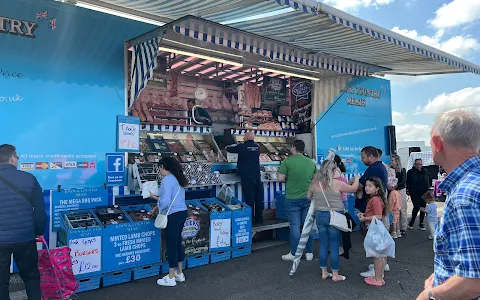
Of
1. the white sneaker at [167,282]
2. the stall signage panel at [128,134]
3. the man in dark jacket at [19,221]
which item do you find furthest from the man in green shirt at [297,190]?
the man in dark jacket at [19,221]

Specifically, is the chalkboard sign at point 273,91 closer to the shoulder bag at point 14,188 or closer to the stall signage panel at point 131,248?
the stall signage panel at point 131,248

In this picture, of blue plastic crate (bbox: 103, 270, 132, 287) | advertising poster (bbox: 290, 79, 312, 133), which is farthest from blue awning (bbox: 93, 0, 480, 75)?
blue plastic crate (bbox: 103, 270, 132, 287)

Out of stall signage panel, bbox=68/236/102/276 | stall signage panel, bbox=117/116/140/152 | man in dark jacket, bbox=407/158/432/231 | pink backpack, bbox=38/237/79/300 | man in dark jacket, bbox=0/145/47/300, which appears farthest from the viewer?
man in dark jacket, bbox=407/158/432/231

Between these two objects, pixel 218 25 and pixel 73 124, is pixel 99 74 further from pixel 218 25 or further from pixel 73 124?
pixel 218 25

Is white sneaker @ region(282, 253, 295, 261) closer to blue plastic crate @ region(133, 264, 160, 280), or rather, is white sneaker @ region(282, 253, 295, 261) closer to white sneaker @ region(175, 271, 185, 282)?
white sneaker @ region(175, 271, 185, 282)

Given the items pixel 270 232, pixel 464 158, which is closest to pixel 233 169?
pixel 270 232

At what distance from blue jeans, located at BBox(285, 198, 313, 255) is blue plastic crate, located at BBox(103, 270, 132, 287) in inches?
92.6

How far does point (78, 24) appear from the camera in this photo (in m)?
4.98

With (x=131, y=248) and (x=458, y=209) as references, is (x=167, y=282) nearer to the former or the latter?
(x=131, y=248)

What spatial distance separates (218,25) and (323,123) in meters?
4.33

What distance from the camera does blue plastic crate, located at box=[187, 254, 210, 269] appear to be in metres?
5.22

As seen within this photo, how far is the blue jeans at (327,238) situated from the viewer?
459 centimetres

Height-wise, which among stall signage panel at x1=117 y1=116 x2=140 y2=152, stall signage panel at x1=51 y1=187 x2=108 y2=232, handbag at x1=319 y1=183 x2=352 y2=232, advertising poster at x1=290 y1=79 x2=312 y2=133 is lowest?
handbag at x1=319 y1=183 x2=352 y2=232

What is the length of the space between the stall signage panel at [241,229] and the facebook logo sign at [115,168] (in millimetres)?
1793
